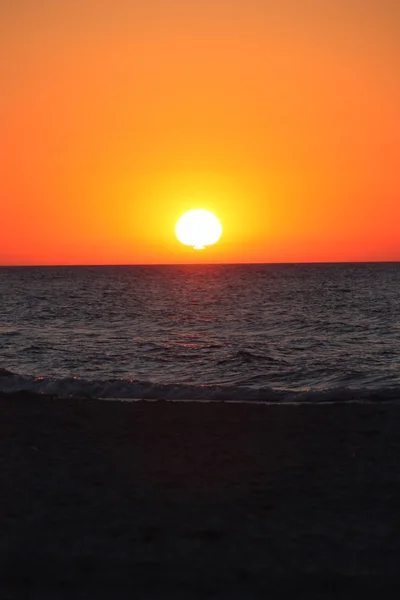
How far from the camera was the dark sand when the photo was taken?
704 centimetres

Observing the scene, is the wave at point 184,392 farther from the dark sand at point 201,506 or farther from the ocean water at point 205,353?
the dark sand at point 201,506

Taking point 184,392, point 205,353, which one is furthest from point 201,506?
point 205,353

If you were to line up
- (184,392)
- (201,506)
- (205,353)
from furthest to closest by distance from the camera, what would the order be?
(205,353)
(184,392)
(201,506)

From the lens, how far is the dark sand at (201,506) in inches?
277

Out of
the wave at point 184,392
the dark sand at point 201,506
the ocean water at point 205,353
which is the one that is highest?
the dark sand at point 201,506

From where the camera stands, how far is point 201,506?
912 centimetres

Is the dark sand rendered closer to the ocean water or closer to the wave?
the wave

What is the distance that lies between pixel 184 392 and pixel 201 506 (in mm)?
10035

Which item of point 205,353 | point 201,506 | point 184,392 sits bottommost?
point 205,353

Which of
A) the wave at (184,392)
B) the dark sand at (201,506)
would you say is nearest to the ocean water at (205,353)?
the wave at (184,392)

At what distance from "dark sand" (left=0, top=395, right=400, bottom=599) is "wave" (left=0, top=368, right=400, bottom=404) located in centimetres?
356

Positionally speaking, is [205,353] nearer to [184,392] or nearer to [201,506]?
[184,392]

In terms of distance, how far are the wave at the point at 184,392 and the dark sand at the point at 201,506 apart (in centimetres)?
356

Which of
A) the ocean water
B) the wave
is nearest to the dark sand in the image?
the wave
